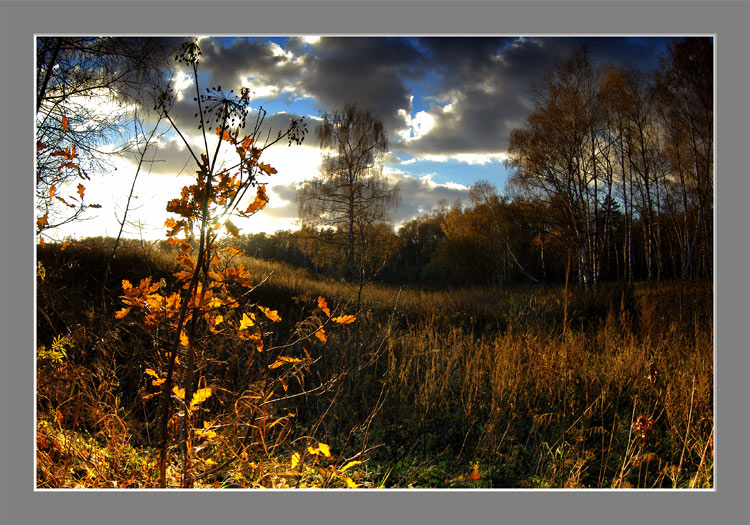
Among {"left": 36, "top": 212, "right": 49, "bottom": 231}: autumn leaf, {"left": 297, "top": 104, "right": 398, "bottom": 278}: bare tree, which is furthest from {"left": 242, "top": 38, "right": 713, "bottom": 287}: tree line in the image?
{"left": 36, "top": 212, "right": 49, "bottom": 231}: autumn leaf

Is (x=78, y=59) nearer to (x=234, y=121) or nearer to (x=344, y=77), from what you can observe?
(x=344, y=77)

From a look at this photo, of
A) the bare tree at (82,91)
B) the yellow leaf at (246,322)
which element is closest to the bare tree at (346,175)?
the bare tree at (82,91)

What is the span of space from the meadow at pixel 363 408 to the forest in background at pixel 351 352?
23mm

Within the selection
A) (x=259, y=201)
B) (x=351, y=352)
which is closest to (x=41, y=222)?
(x=259, y=201)

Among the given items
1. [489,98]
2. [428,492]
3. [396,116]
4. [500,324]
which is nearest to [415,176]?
[396,116]

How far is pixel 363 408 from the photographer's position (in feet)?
10.6

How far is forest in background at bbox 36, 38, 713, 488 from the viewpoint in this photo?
4.77 feet

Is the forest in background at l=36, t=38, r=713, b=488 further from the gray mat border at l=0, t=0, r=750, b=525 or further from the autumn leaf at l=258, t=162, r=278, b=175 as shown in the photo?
the gray mat border at l=0, t=0, r=750, b=525

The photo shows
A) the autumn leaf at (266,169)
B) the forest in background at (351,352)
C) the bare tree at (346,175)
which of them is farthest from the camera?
the bare tree at (346,175)

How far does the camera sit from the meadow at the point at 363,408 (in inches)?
68.9

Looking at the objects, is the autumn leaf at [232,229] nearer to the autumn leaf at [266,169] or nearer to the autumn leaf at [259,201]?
the autumn leaf at [259,201]

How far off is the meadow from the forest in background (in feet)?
0.08

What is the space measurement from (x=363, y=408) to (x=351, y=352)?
80cm

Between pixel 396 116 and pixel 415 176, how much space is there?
0.42m
